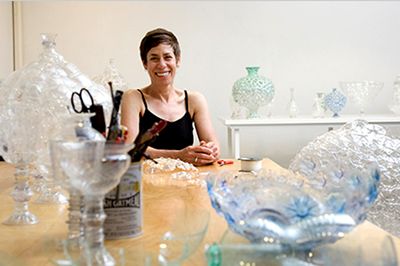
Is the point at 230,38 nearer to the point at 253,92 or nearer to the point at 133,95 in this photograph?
the point at 253,92

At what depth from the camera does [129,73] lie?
12.5 feet

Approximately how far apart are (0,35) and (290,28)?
2.15m

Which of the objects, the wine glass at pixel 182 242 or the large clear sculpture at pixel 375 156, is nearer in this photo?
the wine glass at pixel 182 242

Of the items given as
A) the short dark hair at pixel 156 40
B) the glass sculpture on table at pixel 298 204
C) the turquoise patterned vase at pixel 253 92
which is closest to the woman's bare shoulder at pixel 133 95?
the short dark hair at pixel 156 40

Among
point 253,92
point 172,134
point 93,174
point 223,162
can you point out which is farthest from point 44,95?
point 253,92

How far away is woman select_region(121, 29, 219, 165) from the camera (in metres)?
2.48

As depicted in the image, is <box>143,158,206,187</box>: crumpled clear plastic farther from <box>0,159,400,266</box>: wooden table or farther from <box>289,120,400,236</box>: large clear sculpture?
<box>289,120,400,236</box>: large clear sculpture

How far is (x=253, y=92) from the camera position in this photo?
10.6 feet

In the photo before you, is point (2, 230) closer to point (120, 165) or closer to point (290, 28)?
point (120, 165)

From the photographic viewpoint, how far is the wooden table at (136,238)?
2.76 feet

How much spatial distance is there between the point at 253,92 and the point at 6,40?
186 centimetres

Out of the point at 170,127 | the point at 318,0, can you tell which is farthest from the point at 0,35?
the point at 318,0

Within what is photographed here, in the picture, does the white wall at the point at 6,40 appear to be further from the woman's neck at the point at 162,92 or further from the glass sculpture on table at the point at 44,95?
the glass sculpture on table at the point at 44,95

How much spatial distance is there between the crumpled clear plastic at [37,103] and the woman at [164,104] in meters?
1.09
